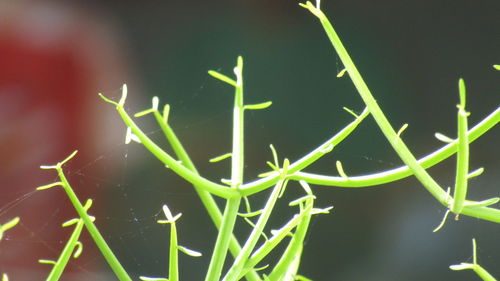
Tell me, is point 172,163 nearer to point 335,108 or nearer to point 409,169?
point 409,169

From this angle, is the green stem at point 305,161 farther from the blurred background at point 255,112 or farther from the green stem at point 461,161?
the blurred background at point 255,112

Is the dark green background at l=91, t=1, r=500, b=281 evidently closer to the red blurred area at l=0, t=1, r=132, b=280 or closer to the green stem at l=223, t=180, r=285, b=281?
the red blurred area at l=0, t=1, r=132, b=280

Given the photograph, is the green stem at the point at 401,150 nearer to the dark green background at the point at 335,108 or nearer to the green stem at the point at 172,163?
the green stem at the point at 172,163

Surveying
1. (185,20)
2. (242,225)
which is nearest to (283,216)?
(242,225)

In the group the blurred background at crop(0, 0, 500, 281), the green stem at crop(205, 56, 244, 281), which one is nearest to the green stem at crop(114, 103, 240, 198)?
the green stem at crop(205, 56, 244, 281)

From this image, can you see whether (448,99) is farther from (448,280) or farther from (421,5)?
(448,280)

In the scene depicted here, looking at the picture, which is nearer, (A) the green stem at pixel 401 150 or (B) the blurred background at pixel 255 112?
(A) the green stem at pixel 401 150

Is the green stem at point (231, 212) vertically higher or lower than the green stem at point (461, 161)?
lower

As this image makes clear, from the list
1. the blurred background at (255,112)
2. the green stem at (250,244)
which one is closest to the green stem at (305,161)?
the green stem at (250,244)
